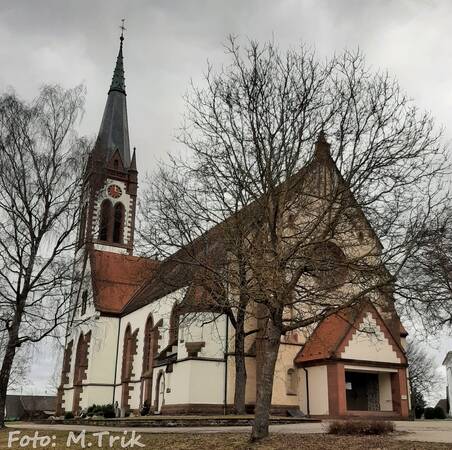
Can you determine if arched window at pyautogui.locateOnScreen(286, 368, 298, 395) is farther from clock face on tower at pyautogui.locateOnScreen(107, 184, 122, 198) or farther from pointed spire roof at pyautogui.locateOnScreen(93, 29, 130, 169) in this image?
pointed spire roof at pyautogui.locateOnScreen(93, 29, 130, 169)

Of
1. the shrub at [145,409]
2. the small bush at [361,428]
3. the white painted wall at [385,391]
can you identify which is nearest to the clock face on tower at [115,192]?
the shrub at [145,409]

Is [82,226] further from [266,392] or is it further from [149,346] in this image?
[149,346]

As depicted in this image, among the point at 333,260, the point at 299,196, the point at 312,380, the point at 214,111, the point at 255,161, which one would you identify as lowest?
the point at 312,380

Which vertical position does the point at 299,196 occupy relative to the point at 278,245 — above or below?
above

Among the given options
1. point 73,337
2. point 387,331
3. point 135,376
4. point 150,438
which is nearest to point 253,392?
point 387,331

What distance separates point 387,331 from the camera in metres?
28.1

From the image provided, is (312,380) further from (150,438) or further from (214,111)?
(214,111)

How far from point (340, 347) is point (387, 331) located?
10.8 ft

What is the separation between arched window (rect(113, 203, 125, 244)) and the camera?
168 feet

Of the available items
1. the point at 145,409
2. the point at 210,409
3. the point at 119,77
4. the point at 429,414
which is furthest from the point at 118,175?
the point at 429,414

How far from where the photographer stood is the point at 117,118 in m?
55.4

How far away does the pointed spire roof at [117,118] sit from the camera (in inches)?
2126

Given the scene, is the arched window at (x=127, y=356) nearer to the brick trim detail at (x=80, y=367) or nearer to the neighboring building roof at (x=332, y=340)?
the brick trim detail at (x=80, y=367)

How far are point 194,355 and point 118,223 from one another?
2643cm
